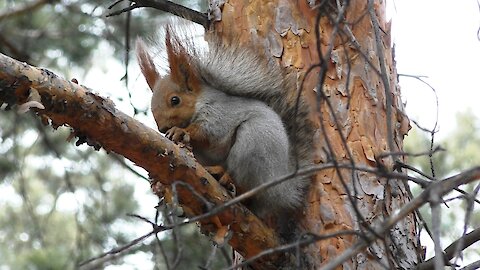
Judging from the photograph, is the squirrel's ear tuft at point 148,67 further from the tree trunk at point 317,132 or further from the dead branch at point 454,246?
the dead branch at point 454,246

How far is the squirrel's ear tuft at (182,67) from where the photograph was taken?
2.40m

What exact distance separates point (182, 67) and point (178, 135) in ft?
0.86

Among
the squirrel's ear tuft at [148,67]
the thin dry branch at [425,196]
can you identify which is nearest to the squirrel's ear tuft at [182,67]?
the squirrel's ear tuft at [148,67]

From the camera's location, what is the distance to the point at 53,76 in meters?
1.71

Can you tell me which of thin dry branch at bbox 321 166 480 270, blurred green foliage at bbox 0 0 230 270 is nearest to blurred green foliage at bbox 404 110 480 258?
blurred green foliage at bbox 0 0 230 270

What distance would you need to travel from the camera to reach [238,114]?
7.41 ft

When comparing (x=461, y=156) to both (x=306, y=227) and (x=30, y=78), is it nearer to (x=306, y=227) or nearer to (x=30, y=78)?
(x=306, y=227)

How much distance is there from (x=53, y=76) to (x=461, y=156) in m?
3.28

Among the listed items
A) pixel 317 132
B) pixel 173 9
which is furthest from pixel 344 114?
pixel 173 9

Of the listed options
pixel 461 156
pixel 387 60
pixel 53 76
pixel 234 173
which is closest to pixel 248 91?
pixel 234 173

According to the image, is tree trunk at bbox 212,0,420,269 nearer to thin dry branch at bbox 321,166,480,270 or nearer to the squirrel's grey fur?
the squirrel's grey fur

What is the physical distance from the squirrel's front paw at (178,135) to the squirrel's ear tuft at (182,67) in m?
0.19

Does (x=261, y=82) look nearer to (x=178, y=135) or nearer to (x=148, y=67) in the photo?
(x=178, y=135)

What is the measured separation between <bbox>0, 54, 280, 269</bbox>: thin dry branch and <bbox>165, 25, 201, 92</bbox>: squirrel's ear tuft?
1.67 feet
